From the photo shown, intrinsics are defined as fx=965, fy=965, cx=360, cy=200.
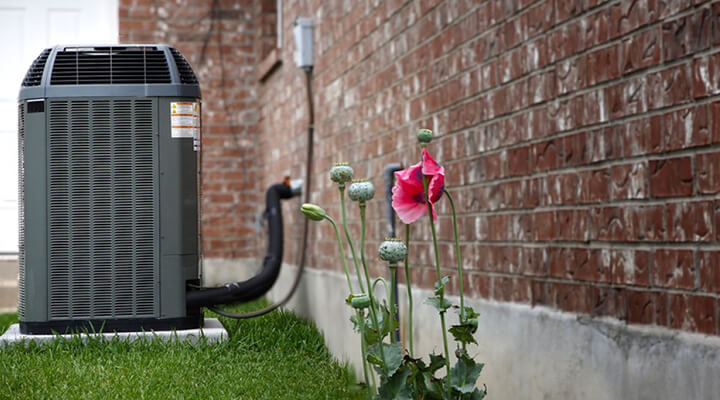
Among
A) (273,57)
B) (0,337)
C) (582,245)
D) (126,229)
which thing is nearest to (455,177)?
(582,245)

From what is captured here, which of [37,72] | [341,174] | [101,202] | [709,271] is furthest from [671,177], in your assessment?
[37,72]

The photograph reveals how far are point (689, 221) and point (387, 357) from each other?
697mm

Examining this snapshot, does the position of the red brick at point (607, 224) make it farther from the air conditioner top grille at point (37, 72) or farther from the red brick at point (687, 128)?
the air conditioner top grille at point (37, 72)

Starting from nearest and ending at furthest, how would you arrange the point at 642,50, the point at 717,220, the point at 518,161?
the point at 717,220, the point at 642,50, the point at 518,161

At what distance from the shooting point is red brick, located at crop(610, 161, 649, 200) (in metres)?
2.02

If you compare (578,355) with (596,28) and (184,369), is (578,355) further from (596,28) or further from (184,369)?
(184,369)

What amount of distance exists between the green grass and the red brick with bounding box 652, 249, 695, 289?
768mm

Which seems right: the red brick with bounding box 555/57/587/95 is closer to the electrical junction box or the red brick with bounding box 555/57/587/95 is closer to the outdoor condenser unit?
the outdoor condenser unit

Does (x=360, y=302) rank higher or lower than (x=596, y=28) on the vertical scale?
lower

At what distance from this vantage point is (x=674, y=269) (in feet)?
6.29

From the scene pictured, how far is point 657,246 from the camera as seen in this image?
1978mm

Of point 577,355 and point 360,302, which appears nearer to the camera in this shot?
point 360,302

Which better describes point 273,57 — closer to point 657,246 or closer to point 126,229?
point 126,229

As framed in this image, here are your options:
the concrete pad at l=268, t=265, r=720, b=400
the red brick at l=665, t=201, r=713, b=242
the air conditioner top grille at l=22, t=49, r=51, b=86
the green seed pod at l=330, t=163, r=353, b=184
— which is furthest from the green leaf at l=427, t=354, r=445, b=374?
the air conditioner top grille at l=22, t=49, r=51, b=86
